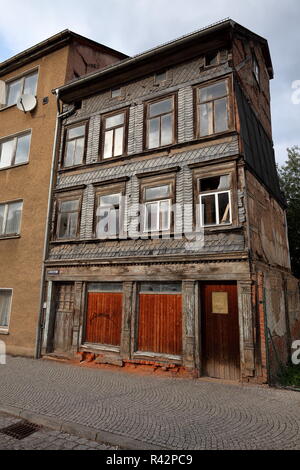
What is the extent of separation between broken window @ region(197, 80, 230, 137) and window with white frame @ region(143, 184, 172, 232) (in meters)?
2.35

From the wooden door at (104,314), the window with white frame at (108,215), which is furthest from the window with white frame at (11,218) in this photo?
the wooden door at (104,314)

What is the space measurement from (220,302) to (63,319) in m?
6.32

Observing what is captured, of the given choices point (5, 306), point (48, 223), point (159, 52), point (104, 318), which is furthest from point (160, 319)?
point (159, 52)

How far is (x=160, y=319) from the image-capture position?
385 inches

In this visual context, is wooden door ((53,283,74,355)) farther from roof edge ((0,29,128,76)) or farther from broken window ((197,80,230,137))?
roof edge ((0,29,128,76))

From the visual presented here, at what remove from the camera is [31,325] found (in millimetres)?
12102

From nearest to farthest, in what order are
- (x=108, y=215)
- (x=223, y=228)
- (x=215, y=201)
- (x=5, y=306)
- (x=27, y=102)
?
(x=223, y=228), (x=215, y=201), (x=108, y=215), (x=5, y=306), (x=27, y=102)

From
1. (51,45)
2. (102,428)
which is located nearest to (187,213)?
(102,428)

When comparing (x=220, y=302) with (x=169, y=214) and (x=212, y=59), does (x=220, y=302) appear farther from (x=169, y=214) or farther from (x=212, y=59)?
(x=212, y=59)

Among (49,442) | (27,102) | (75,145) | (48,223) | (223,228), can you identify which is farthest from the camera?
(27,102)

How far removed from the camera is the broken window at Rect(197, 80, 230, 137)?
402 inches

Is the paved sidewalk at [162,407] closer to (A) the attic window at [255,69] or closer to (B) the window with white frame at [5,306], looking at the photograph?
(B) the window with white frame at [5,306]

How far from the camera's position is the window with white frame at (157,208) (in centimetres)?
1047

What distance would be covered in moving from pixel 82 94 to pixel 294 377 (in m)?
13.6
